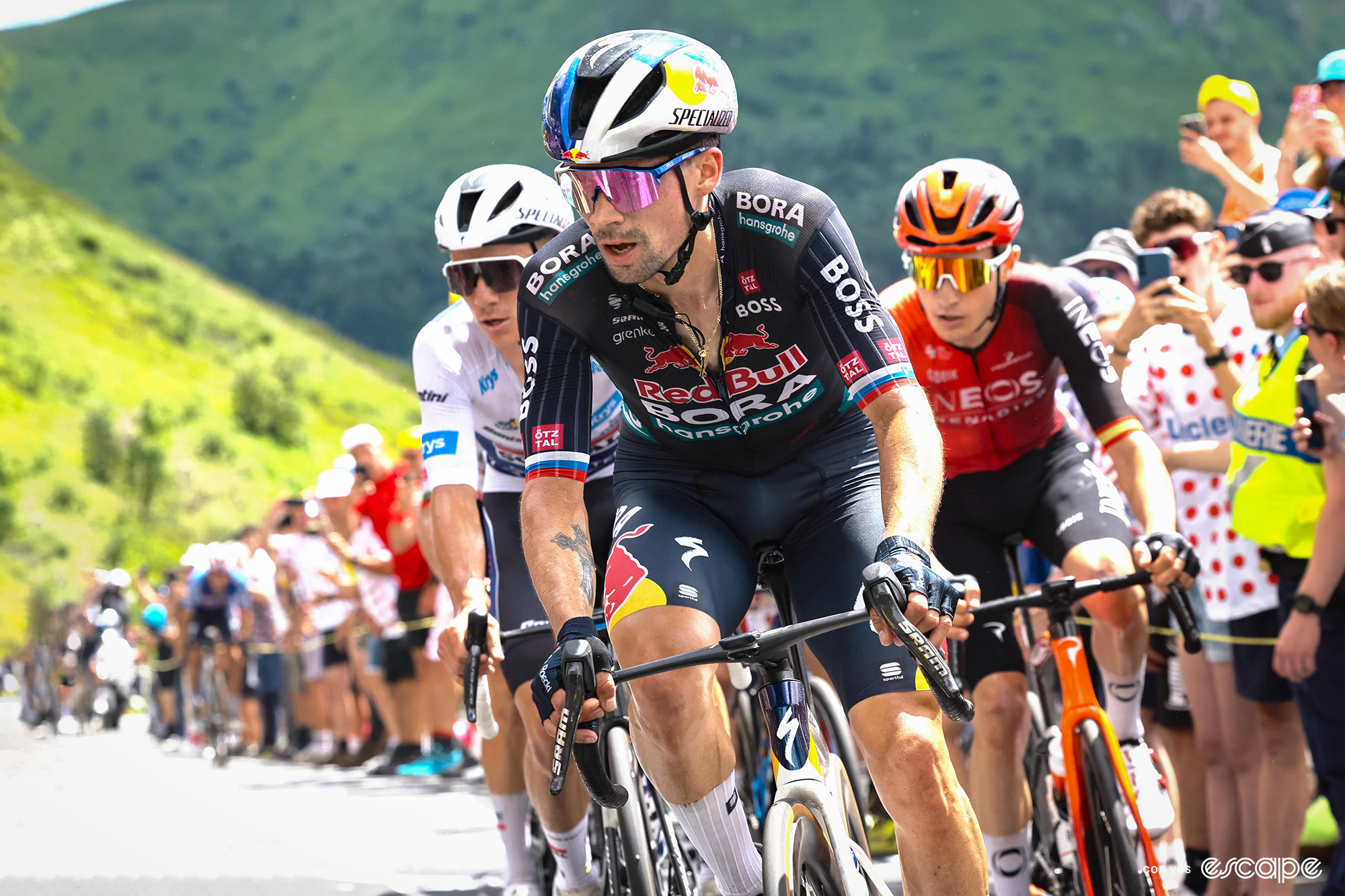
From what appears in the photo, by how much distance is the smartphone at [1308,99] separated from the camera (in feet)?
23.1

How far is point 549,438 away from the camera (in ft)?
11.5

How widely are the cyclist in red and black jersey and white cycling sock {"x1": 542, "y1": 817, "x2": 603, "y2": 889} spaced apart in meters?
1.31

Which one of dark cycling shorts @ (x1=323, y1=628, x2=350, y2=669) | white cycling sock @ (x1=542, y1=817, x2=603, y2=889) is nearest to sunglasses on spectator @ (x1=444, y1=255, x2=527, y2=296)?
white cycling sock @ (x1=542, y1=817, x2=603, y2=889)

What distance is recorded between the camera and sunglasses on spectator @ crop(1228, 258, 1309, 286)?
17.9ft

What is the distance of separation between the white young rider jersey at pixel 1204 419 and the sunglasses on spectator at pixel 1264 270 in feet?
1.23

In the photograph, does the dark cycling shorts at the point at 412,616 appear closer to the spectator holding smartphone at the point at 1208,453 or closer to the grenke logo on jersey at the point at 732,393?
the spectator holding smartphone at the point at 1208,453

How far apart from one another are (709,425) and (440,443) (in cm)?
153

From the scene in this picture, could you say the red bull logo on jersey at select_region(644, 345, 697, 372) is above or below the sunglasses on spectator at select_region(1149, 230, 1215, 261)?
Result: below

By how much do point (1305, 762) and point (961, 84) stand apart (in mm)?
129687

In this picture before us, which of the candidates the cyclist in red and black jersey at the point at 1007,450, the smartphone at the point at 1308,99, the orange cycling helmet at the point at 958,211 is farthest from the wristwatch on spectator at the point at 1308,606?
the smartphone at the point at 1308,99

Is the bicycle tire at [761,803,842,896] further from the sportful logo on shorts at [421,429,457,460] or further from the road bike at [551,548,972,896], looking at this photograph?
the sportful logo on shorts at [421,429,457,460]

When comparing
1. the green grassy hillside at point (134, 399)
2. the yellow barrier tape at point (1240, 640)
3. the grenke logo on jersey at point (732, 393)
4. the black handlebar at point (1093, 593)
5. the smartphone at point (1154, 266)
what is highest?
the green grassy hillside at point (134, 399)

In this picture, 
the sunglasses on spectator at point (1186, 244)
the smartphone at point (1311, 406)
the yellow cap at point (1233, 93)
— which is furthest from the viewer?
the yellow cap at point (1233, 93)

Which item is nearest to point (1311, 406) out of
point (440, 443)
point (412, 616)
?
point (440, 443)
